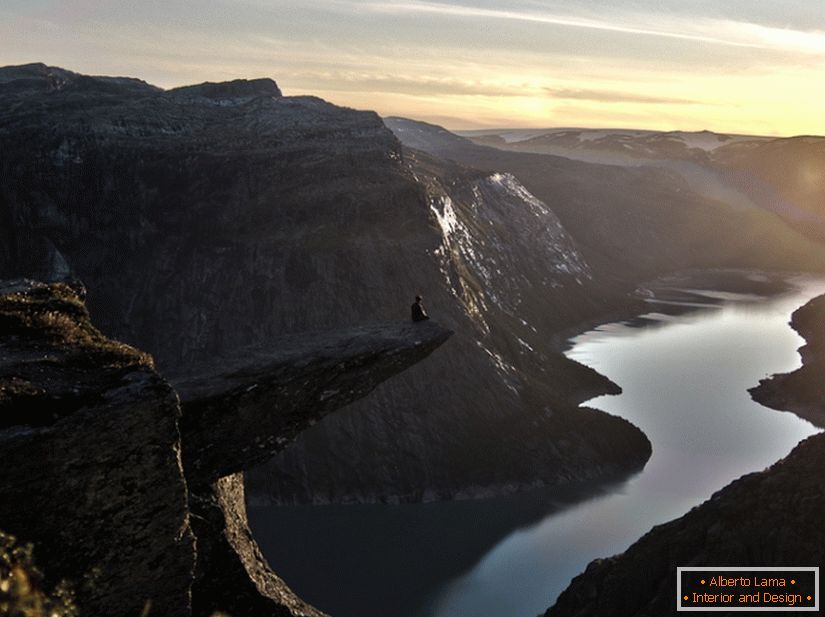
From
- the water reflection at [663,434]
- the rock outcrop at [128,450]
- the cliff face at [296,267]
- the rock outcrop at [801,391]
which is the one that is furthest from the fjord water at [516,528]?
the rock outcrop at [128,450]

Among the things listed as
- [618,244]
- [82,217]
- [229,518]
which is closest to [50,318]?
[229,518]

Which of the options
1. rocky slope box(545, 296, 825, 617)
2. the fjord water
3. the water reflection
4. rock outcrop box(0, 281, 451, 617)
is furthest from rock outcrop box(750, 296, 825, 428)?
rock outcrop box(0, 281, 451, 617)

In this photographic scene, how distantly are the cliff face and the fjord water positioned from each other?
3.02 m

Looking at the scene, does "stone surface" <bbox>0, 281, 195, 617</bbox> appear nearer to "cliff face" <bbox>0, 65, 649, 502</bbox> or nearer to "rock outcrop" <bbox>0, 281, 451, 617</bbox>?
"rock outcrop" <bbox>0, 281, 451, 617</bbox>

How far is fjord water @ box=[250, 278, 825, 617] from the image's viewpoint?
5009 cm

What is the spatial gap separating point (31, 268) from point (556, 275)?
271 feet

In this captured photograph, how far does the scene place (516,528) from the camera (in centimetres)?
5875

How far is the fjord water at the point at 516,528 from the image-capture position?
50094mm

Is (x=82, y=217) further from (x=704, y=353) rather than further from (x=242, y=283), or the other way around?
(x=704, y=353)

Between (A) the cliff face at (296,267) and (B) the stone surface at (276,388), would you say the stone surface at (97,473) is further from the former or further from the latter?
(A) the cliff face at (296,267)

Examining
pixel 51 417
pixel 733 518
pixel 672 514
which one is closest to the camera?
pixel 51 417

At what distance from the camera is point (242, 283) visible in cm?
7731

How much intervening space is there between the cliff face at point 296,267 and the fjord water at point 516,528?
3.02m

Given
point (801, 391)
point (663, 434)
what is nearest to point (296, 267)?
point (663, 434)
